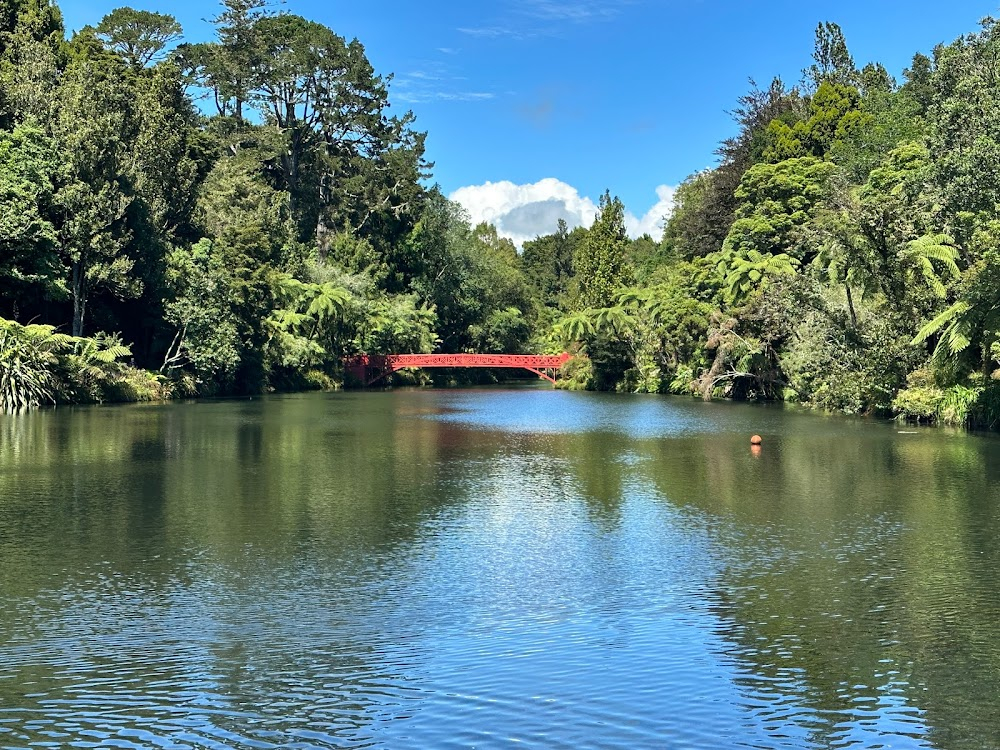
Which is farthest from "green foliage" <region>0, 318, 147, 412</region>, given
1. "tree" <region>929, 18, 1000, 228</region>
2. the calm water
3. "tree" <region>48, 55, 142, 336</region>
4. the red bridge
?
"tree" <region>929, 18, 1000, 228</region>

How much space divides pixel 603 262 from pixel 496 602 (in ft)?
227

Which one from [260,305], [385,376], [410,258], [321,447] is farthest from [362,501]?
[410,258]

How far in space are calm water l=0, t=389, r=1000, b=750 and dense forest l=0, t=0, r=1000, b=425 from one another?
41.6ft

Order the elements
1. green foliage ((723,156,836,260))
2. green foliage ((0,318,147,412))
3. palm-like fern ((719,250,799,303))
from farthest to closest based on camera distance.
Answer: green foliage ((723,156,836,260)) → palm-like fern ((719,250,799,303)) → green foliage ((0,318,147,412))

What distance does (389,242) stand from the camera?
90.9 m

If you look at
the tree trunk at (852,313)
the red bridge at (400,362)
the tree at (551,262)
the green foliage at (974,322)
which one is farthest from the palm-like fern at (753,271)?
the tree at (551,262)

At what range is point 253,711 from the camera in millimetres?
9328

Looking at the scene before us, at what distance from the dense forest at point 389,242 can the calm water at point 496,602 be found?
41.6ft

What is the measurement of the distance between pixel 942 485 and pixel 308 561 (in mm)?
14783

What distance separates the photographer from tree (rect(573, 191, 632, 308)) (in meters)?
78.9

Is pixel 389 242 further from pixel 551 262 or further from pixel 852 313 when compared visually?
pixel 852 313

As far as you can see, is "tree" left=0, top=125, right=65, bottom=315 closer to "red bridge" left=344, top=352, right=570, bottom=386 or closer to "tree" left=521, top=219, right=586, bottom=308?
"red bridge" left=344, top=352, right=570, bottom=386

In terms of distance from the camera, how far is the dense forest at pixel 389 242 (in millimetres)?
38562

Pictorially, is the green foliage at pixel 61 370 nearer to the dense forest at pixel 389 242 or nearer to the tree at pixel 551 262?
the dense forest at pixel 389 242
